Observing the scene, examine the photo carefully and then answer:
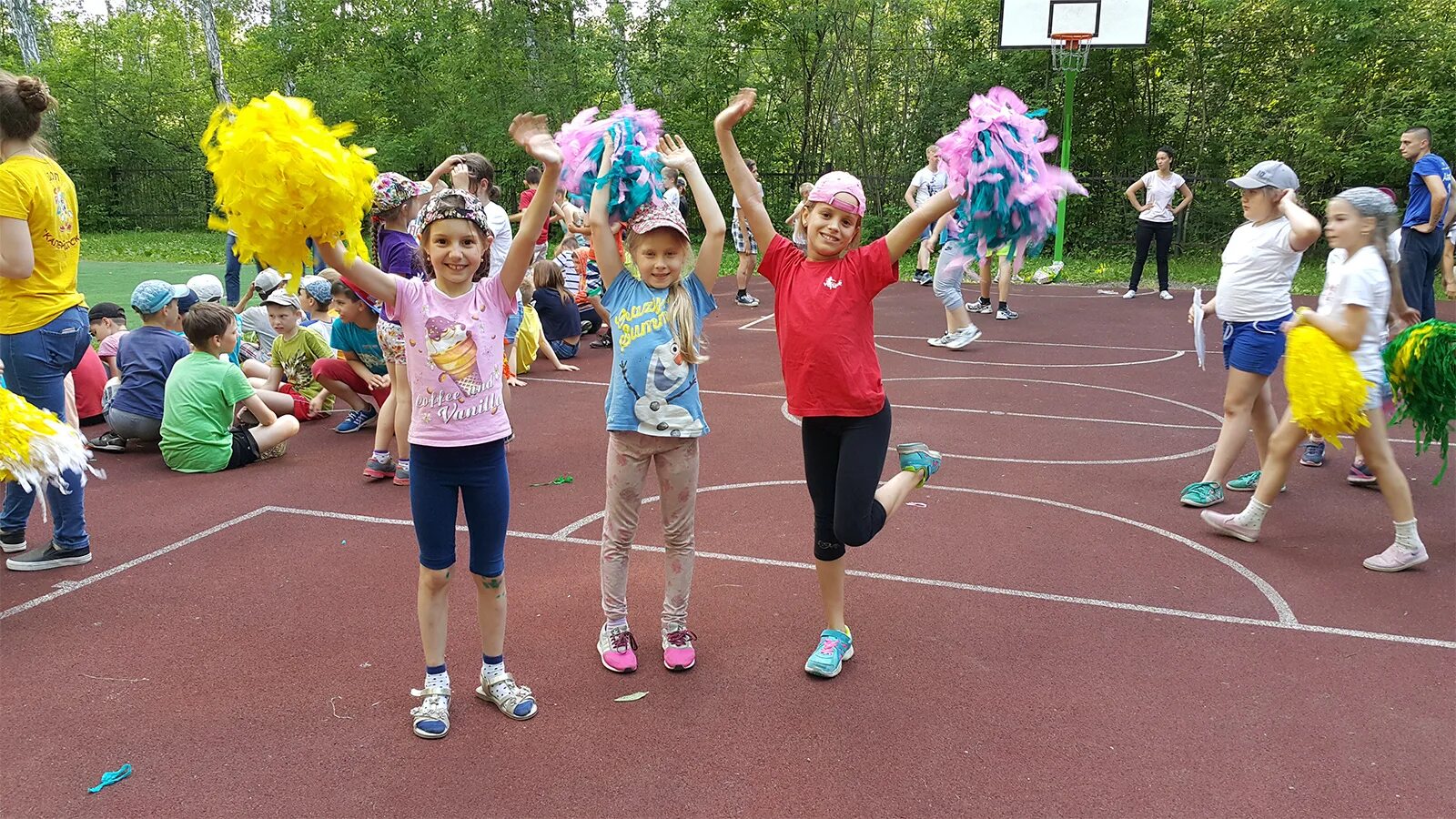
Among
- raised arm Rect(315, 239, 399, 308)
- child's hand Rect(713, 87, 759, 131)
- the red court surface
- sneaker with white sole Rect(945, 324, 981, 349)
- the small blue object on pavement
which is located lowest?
the small blue object on pavement

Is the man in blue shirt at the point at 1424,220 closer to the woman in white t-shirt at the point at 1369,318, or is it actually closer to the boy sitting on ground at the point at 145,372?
the woman in white t-shirt at the point at 1369,318

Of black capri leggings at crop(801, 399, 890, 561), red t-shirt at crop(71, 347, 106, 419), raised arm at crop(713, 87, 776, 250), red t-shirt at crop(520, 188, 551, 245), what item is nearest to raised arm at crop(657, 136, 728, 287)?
raised arm at crop(713, 87, 776, 250)

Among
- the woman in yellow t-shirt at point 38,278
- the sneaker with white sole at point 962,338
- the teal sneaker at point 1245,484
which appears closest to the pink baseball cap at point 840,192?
the woman in yellow t-shirt at point 38,278

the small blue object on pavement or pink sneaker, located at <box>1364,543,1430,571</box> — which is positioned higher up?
pink sneaker, located at <box>1364,543,1430,571</box>

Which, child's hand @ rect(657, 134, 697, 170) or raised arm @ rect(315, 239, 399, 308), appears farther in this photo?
child's hand @ rect(657, 134, 697, 170)

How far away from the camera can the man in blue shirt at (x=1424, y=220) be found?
883 cm

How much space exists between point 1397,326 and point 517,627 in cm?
481

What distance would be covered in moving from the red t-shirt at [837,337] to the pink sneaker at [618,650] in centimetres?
113

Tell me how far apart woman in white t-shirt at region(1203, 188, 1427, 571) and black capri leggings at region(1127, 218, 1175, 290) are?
11.0 meters

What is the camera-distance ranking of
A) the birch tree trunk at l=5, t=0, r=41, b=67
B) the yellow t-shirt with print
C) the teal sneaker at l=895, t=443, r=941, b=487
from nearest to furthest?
1. the teal sneaker at l=895, t=443, r=941, b=487
2. the yellow t-shirt with print
3. the birch tree trunk at l=5, t=0, r=41, b=67

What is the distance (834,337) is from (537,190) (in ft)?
3.93

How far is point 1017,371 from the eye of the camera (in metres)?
10.5

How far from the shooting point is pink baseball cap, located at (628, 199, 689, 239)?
12.6 feet

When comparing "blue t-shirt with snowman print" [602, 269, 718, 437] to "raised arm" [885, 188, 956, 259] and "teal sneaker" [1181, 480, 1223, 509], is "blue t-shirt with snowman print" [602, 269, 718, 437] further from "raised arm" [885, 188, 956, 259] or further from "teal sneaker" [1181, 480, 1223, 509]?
"teal sneaker" [1181, 480, 1223, 509]
